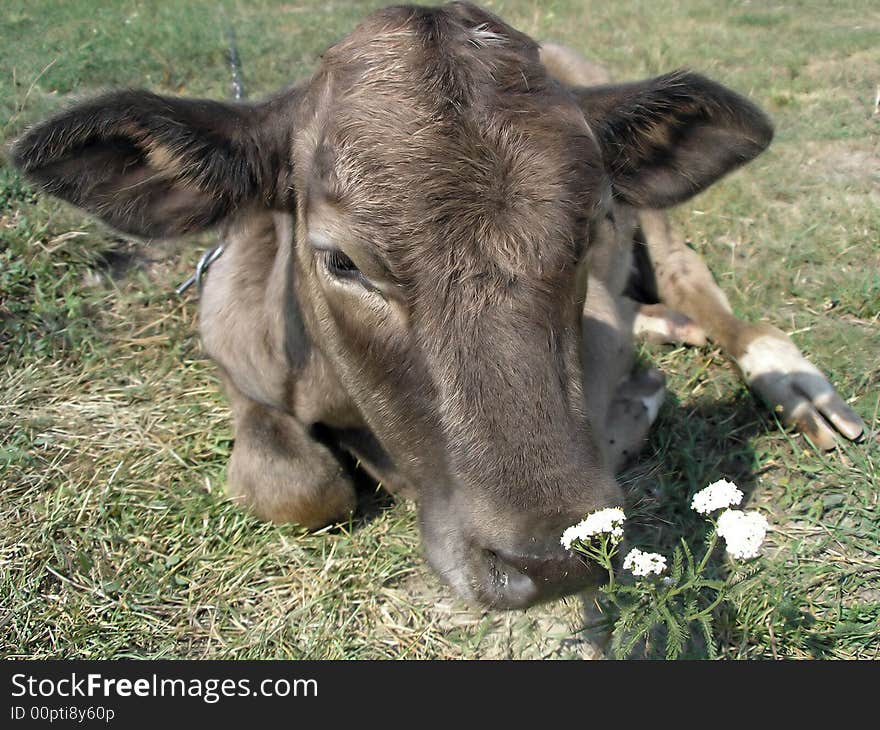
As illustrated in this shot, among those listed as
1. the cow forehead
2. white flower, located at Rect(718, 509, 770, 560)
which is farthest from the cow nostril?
the cow forehead

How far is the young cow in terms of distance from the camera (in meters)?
2.42

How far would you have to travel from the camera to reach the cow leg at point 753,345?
4078mm

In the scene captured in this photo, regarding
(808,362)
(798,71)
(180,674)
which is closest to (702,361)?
(808,362)

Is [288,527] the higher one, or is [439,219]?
[439,219]

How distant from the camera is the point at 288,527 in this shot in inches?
153

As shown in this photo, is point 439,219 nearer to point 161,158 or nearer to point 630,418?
point 161,158

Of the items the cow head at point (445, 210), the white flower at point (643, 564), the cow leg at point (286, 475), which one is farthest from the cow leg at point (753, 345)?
the cow leg at point (286, 475)

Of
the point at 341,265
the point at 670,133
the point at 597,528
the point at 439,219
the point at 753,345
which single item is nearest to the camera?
the point at 597,528

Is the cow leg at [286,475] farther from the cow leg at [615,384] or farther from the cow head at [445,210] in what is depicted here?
the cow leg at [615,384]

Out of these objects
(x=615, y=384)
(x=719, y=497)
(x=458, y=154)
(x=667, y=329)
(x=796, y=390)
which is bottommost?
(x=667, y=329)

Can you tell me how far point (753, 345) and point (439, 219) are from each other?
269 centimetres

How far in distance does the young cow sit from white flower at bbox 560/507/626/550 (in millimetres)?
71

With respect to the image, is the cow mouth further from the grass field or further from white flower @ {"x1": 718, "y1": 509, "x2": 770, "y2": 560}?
the grass field

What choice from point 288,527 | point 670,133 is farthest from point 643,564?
point 288,527
